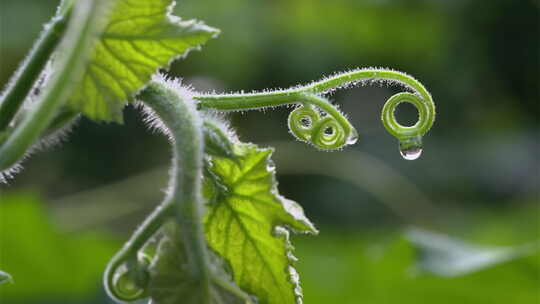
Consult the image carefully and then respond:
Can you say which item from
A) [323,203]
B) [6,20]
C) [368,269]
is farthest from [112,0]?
[6,20]

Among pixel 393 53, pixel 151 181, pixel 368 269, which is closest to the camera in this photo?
pixel 368 269

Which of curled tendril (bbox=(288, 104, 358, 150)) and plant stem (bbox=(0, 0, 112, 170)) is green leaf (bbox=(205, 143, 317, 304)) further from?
plant stem (bbox=(0, 0, 112, 170))

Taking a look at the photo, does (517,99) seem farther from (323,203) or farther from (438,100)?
(323,203)

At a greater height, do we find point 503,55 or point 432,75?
point 503,55

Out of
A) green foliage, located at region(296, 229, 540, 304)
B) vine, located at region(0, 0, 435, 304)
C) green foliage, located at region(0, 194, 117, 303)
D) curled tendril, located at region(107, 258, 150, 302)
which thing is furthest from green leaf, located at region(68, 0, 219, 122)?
green foliage, located at region(0, 194, 117, 303)

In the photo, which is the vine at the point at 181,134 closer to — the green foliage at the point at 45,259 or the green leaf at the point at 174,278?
the green leaf at the point at 174,278

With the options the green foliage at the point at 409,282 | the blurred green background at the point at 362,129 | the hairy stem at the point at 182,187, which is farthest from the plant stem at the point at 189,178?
the blurred green background at the point at 362,129
